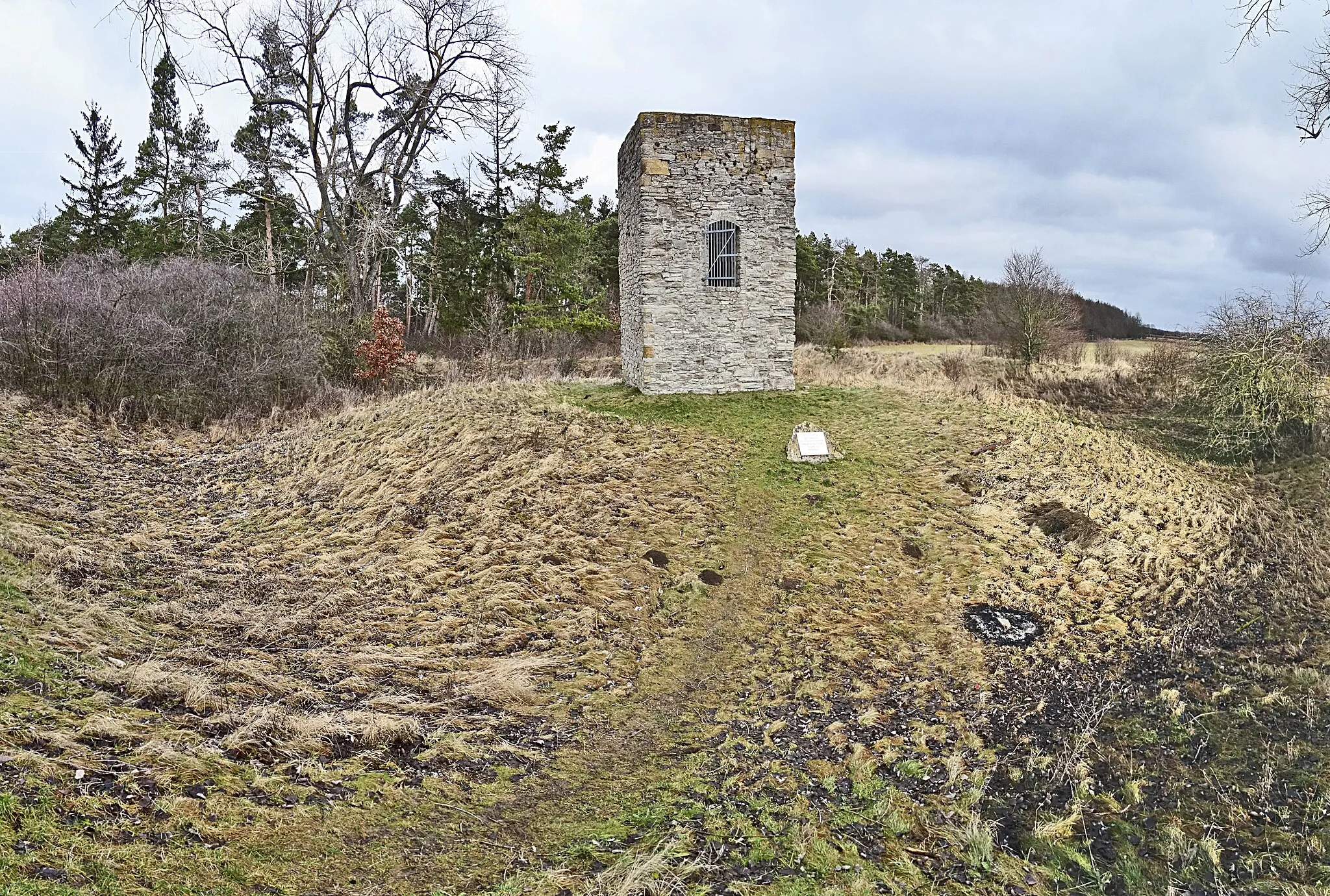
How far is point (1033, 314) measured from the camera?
23172mm

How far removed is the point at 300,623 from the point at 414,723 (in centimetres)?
253

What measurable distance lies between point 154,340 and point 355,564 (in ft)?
31.6

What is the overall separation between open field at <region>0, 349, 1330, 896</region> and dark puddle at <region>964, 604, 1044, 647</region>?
0.14 m

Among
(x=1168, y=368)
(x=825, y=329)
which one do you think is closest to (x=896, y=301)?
(x=825, y=329)

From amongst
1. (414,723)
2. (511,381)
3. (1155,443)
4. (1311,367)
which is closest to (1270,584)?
(1155,443)

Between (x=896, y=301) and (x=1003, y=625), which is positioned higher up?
(x=896, y=301)

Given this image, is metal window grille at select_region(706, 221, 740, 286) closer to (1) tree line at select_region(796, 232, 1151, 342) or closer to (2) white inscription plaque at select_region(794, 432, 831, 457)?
(2) white inscription plaque at select_region(794, 432, 831, 457)

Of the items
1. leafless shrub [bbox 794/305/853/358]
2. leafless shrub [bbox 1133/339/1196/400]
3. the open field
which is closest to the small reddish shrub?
the open field

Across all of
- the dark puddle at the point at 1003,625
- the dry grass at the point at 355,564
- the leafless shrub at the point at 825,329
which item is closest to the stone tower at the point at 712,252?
the dry grass at the point at 355,564

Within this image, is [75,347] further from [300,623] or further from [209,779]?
[209,779]

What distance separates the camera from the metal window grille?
46.8 ft

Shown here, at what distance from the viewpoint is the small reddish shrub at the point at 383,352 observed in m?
18.4

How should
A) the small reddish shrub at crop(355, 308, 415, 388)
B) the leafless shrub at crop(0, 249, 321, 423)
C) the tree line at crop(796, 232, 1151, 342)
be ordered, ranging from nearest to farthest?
the leafless shrub at crop(0, 249, 321, 423) → the small reddish shrub at crop(355, 308, 415, 388) → the tree line at crop(796, 232, 1151, 342)

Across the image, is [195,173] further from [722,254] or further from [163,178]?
[722,254]
